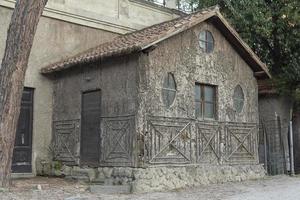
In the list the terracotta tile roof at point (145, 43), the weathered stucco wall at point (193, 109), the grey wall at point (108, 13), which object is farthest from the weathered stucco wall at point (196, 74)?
the grey wall at point (108, 13)

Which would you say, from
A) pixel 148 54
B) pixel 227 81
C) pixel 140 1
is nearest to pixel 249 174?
pixel 227 81

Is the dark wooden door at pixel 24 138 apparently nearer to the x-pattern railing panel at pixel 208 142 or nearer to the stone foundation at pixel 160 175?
the stone foundation at pixel 160 175

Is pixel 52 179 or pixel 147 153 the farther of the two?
pixel 52 179

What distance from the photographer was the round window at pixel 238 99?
15.6 metres

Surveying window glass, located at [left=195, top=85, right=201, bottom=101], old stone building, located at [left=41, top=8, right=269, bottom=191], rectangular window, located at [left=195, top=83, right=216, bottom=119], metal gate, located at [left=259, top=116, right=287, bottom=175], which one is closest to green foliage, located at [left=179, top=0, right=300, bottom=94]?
metal gate, located at [left=259, top=116, right=287, bottom=175]

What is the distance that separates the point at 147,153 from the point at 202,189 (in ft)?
5.89

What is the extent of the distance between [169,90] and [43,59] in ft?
15.7

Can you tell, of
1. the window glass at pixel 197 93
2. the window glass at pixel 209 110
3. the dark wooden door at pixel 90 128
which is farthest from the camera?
the window glass at pixel 209 110

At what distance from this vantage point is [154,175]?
12461mm

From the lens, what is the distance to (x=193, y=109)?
552 inches

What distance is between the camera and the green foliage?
1711cm

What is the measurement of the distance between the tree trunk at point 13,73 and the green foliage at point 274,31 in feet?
29.0

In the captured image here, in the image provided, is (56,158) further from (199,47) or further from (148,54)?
(199,47)

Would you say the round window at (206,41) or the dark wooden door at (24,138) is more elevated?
the round window at (206,41)
